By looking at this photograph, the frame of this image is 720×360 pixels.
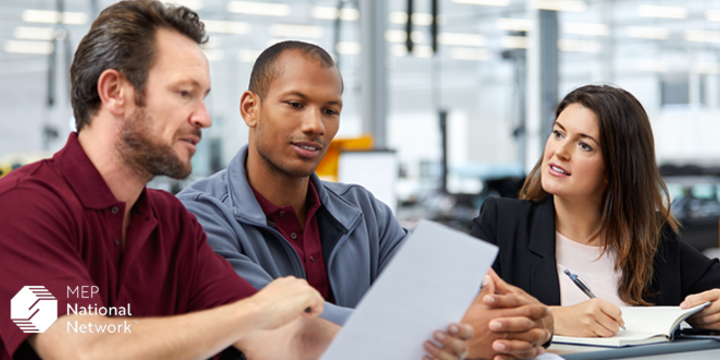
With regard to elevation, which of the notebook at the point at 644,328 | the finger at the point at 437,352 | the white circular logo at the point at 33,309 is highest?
the white circular logo at the point at 33,309

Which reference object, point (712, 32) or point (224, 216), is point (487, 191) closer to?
point (712, 32)

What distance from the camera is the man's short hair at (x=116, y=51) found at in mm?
1115

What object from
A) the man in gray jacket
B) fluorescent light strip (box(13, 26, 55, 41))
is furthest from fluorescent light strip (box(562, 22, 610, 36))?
the man in gray jacket

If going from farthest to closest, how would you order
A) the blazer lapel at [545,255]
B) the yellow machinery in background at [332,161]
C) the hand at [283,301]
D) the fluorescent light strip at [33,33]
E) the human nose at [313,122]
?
1. the fluorescent light strip at [33,33]
2. the yellow machinery in background at [332,161]
3. the blazer lapel at [545,255]
4. the human nose at [313,122]
5. the hand at [283,301]

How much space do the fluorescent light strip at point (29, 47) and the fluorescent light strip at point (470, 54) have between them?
186 inches

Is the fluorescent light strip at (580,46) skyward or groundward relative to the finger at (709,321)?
skyward

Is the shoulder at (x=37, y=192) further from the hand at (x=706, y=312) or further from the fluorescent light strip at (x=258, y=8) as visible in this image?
the fluorescent light strip at (x=258, y=8)

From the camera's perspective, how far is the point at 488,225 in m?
1.88

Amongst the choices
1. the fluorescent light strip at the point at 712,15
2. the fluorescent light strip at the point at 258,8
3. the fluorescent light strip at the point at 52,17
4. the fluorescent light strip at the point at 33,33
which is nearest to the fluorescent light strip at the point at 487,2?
the fluorescent light strip at the point at 258,8

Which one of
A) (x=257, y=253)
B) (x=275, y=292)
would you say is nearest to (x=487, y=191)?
(x=257, y=253)

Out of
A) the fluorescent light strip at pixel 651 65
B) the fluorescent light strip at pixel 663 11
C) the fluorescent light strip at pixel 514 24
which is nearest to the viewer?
the fluorescent light strip at pixel 514 24

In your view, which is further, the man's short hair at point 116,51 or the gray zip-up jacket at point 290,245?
the gray zip-up jacket at point 290,245

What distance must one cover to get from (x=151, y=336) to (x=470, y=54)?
7.87 meters

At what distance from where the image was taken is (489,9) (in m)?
7.43
